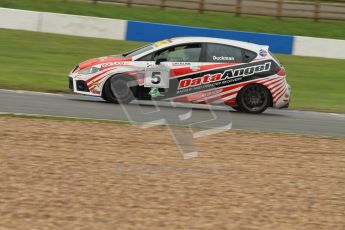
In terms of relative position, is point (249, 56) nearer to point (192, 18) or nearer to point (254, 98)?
point (254, 98)

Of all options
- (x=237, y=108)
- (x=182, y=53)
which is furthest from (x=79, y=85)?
(x=237, y=108)

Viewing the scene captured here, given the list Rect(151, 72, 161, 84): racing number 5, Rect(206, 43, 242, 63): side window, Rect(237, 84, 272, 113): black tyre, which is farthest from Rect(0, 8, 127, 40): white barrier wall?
Rect(151, 72, 161, 84): racing number 5

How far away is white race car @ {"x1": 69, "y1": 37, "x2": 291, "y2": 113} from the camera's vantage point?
46.5 ft

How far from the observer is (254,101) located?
48.7ft

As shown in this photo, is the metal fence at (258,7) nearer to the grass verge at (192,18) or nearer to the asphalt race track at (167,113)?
the grass verge at (192,18)

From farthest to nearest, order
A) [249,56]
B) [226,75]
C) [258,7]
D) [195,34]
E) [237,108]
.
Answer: [258,7] < [195,34] < [237,108] < [249,56] < [226,75]

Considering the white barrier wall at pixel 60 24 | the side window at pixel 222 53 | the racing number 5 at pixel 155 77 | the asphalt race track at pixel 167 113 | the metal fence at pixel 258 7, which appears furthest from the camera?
the metal fence at pixel 258 7

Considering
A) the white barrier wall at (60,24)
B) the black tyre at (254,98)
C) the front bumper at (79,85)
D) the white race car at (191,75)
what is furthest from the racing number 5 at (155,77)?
the white barrier wall at (60,24)

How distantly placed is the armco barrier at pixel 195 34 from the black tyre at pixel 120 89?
38.4ft

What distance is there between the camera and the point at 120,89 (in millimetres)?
14203

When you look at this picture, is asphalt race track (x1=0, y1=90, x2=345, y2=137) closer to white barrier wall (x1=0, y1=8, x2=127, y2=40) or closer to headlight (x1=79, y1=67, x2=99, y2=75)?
headlight (x1=79, y1=67, x2=99, y2=75)

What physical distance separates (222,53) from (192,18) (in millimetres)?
19712

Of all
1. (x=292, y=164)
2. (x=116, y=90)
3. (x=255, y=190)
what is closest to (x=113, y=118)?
(x=116, y=90)

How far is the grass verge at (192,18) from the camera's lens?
3316 cm
